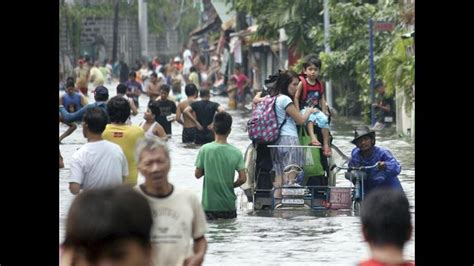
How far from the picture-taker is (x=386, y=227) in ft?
17.0

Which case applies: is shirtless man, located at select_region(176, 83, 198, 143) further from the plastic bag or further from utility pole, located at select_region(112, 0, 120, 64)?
utility pole, located at select_region(112, 0, 120, 64)

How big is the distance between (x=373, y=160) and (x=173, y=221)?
694cm

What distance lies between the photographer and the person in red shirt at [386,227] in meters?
5.13

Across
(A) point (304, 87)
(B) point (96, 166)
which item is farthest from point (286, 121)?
(B) point (96, 166)

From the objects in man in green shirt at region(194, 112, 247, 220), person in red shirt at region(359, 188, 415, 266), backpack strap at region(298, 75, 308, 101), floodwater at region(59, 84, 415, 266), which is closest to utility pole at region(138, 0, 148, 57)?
floodwater at region(59, 84, 415, 266)

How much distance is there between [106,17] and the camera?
3962 inches

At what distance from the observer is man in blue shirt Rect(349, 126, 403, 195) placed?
13.7 metres

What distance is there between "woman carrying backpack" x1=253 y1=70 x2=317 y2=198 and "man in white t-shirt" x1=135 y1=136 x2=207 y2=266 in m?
7.95

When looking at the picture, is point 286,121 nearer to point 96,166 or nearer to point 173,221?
point 96,166

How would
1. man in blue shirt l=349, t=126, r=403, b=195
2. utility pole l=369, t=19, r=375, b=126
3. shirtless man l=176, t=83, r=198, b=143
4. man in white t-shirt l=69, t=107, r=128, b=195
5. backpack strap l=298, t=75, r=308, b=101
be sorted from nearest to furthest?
man in white t-shirt l=69, t=107, r=128, b=195
man in blue shirt l=349, t=126, r=403, b=195
backpack strap l=298, t=75, r=308, b=101
shirtless man l=176, t=83, r=198, b=143
utility pole l=369, t=19, r=375, b=126
